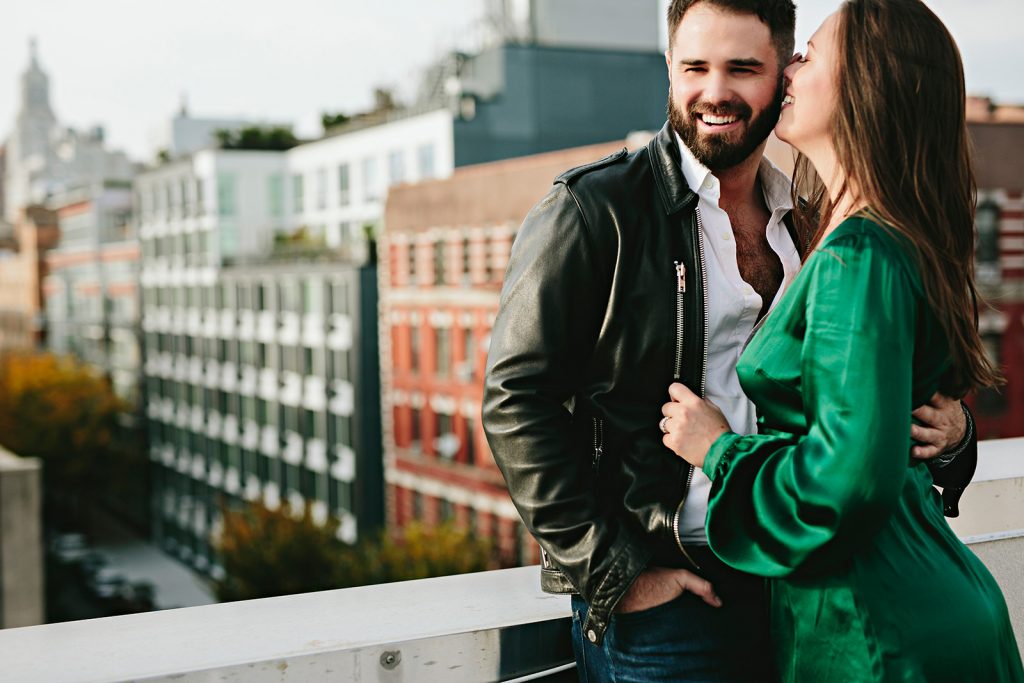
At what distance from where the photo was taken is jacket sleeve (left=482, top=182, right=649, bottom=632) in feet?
7.50

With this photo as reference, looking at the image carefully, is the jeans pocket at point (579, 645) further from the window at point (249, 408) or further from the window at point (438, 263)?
the window at point (249, 408)

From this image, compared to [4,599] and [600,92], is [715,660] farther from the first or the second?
[600,92]

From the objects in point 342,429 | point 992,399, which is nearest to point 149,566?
point 342,429

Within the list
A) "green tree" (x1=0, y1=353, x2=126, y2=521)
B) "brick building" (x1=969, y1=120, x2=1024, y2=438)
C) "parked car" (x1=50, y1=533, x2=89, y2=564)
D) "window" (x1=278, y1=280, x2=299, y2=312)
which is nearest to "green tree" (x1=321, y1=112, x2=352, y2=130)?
"window" (x1=278, y1=280, x2=299, y2=312)

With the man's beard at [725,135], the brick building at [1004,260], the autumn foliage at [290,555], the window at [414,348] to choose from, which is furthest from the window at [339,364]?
the man's beard at [725,135]

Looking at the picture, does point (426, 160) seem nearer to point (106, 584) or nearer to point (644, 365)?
point (106, 584)

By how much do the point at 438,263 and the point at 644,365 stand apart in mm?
34035

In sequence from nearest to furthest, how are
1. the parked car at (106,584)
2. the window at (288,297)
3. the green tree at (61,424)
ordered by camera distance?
the parked car at (106,584), the window at (288,297), the green tree at (61,424)

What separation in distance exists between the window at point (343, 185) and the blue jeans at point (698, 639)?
149 feet

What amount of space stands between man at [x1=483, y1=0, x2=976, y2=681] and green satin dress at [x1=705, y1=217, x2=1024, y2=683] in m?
0.18

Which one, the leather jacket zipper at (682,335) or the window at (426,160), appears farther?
the window at (426,160)

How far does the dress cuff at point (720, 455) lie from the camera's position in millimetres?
2203

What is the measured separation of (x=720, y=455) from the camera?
222 cm

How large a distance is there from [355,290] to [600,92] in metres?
11.4
